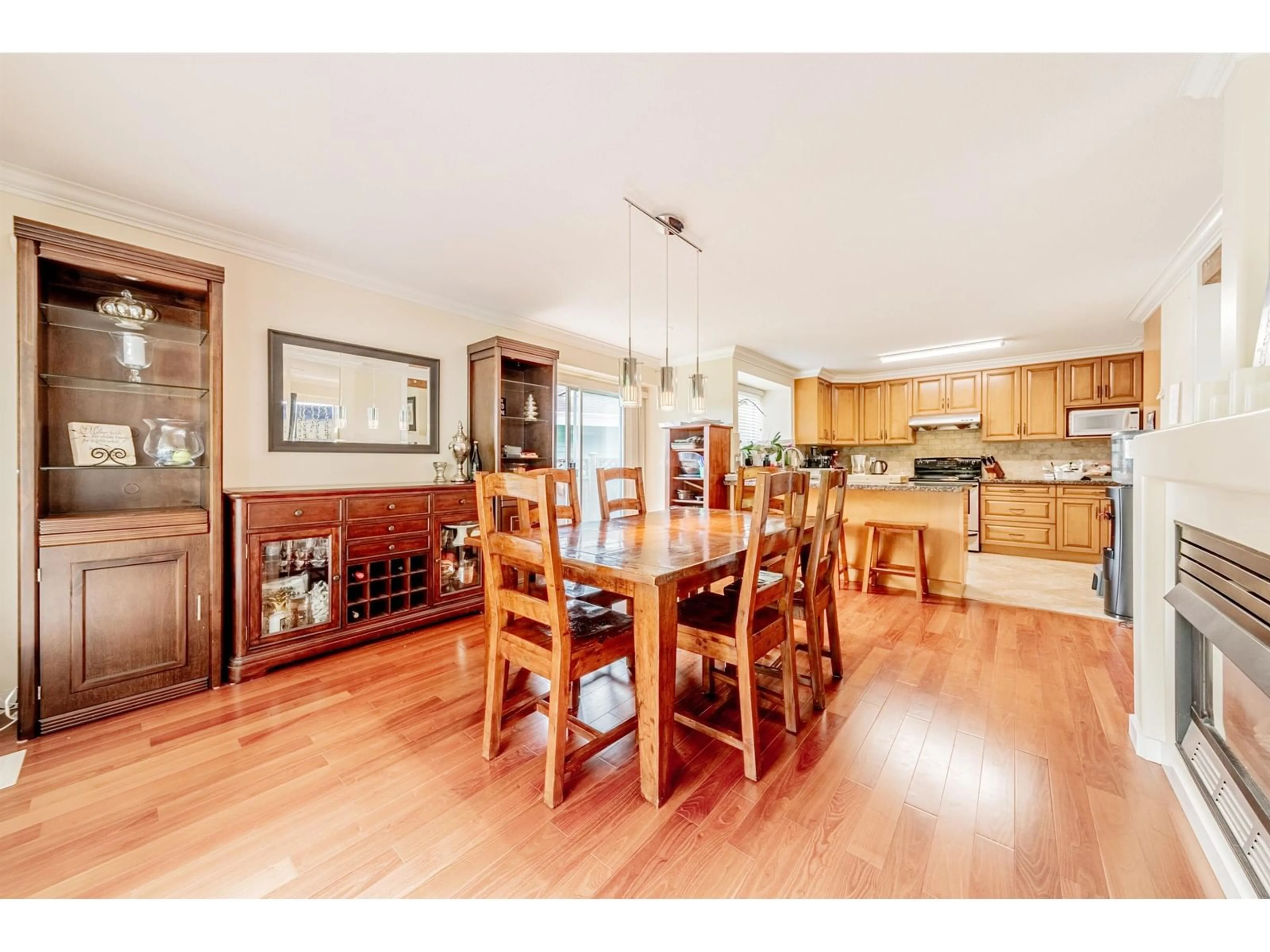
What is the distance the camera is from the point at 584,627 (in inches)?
69.8

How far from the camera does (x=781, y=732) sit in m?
1.91

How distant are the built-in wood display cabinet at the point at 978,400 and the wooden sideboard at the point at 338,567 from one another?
462 centimetres

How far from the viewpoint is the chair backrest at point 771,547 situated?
160 centimetres

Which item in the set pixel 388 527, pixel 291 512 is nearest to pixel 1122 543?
pixel 388 527

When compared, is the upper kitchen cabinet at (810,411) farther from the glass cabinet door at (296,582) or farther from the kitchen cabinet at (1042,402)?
the glass cabinet door at (296,582)

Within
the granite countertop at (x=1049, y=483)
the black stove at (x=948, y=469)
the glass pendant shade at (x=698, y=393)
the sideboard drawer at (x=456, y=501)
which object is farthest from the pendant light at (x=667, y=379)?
the granite countertop at (x=1049, y=483)

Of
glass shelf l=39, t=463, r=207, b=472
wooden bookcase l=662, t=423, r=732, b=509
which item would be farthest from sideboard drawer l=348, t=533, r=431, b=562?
wooden bookcase l=662, t=423, r=732, b=509

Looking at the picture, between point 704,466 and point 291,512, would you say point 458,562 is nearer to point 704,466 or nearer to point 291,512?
point 291,512

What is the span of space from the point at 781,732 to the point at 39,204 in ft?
12.8

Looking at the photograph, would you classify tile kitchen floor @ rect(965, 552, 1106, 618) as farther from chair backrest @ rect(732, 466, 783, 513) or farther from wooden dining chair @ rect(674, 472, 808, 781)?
wooden dining chair @ rect(674, 472, 808, 781)

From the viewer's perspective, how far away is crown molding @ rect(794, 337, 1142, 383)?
16.1 ft
